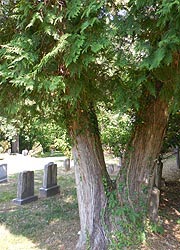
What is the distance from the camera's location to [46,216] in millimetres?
5520

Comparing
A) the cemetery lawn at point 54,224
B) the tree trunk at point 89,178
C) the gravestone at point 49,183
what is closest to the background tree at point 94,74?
the tree trunk at point 89,178

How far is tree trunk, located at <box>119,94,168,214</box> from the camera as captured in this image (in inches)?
165

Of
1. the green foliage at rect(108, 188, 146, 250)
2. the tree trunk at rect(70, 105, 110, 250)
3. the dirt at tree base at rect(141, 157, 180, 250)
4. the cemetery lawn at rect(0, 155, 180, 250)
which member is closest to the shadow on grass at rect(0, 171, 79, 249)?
the cemetery lawn at rect(0, 155, 180, 250)

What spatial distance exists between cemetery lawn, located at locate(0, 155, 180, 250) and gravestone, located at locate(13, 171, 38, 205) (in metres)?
0.15

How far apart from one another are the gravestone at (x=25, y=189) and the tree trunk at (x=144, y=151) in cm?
320

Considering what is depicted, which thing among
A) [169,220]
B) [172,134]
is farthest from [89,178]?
[172,134]

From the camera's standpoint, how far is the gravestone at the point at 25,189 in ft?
21.6

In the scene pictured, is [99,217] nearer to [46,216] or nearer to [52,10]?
[46,216]

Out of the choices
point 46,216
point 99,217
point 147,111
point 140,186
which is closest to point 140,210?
point 140,186

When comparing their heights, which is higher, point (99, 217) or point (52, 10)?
point (52, 10)

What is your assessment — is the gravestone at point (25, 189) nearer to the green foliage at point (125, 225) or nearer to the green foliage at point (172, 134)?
the green foliage at point (125, 225)

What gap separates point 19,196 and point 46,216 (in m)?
1.38

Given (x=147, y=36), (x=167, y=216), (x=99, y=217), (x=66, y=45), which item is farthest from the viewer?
(x=167, y=216)

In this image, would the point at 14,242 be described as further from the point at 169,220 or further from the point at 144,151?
the point at 169,220
